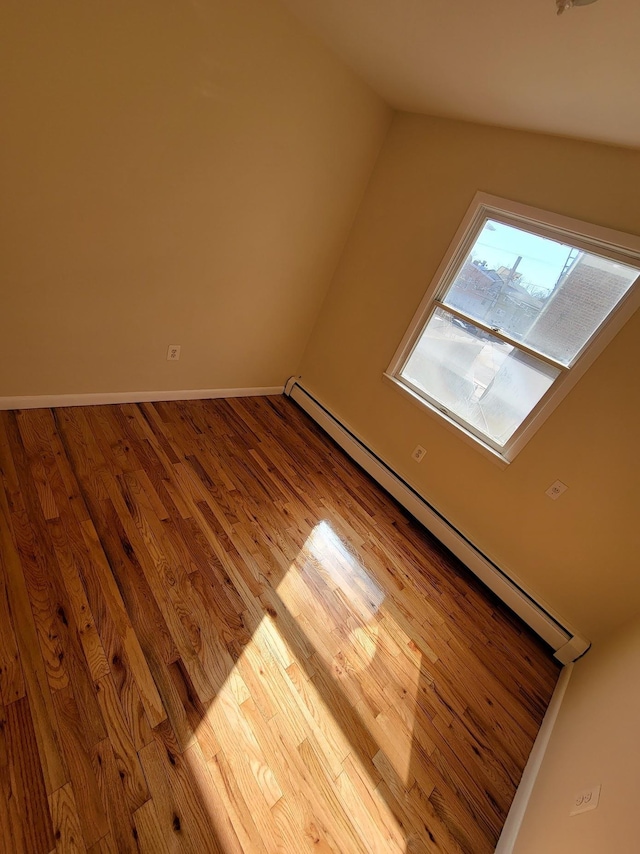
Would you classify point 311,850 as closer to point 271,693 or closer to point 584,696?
point 271,693

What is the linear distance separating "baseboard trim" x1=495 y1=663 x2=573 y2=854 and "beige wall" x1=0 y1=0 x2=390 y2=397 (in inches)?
109

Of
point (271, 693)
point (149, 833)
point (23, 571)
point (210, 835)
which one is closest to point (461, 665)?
point (271, 693)

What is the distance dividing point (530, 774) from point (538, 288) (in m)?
2.17

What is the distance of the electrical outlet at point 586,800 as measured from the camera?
98cm

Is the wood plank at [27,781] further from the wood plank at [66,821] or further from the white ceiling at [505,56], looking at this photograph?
the white ceiling at [505,56]

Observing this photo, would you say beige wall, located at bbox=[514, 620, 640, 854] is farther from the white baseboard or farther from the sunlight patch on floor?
the white baseboard

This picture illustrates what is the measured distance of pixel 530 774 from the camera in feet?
4.35

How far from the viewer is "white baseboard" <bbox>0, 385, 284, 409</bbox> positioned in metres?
2.00

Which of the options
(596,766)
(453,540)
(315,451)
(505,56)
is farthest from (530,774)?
(505,56)

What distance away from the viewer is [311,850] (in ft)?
3.36

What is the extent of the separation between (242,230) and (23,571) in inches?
80.8

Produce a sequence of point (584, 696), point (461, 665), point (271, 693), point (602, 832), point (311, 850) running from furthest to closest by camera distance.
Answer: point (461, 665)
point (584, 696)
point (271, 693)
point (311, 850)
point (602, 832)

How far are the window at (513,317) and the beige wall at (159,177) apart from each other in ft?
3.29

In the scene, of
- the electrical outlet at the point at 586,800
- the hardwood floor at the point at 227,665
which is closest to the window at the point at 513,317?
the hardwood floor at the point at 227,665
